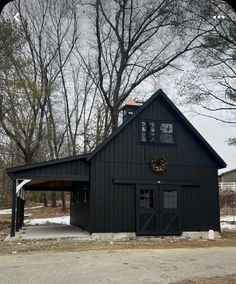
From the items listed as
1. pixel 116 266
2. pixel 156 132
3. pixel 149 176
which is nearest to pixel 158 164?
pixel 149 176

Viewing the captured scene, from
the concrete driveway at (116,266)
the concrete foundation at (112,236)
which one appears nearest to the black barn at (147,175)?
the concrete foundation at (112,236)

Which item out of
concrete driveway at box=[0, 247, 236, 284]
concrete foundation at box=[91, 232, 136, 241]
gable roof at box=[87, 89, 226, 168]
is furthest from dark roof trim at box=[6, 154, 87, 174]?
concrete driveway at box=[0, 247, 236, 284]

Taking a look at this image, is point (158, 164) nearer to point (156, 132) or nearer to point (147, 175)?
point (147, 175)

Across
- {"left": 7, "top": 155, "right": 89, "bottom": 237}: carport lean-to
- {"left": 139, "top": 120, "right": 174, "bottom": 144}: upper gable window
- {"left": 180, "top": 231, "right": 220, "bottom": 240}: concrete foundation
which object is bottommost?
{"left": 180, "top": 231, "right": 220, "bottom": 240}: concrete foundation

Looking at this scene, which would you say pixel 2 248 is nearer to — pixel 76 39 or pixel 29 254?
pixel 29 254

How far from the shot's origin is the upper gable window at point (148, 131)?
1894cm

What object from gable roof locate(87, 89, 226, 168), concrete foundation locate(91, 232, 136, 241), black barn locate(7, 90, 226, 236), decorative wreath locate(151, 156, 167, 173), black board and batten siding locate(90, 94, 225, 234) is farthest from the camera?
decorative wreath locate(151, 156, 167, 173)

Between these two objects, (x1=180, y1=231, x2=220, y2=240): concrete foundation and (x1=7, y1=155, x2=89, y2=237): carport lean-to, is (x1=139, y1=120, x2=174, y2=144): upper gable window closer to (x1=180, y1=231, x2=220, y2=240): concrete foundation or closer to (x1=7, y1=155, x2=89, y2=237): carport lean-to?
(x1=7, y1=155, x2=89, y2=237): carport lean-to

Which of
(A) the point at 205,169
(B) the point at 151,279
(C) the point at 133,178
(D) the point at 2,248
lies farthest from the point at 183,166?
(B) the point at 151,279

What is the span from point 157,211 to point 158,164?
6.94ft

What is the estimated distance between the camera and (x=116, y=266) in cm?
998

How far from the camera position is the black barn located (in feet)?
58.0

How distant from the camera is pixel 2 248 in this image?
550 inches

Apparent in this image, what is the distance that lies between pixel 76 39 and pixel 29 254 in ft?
79.2
